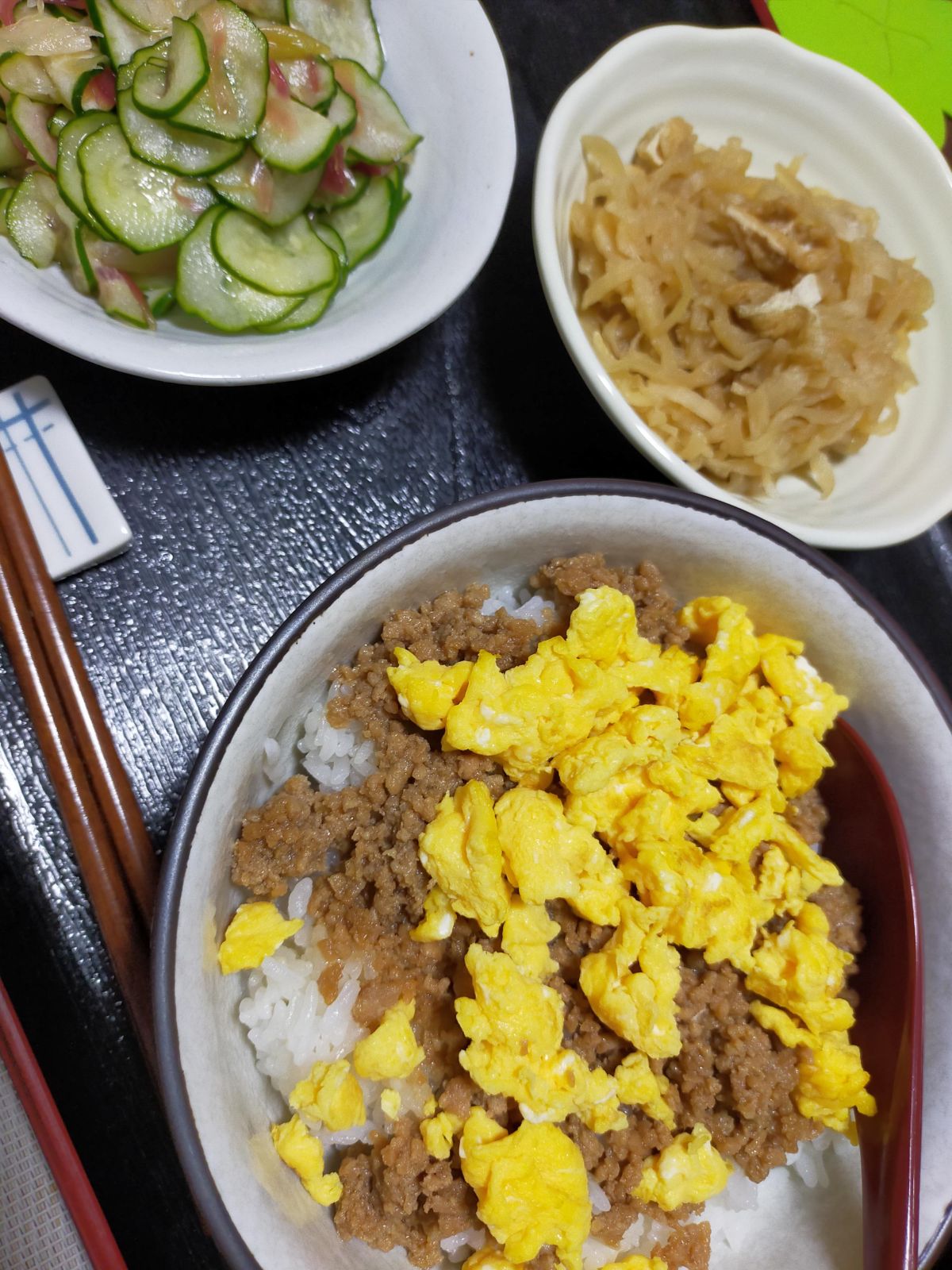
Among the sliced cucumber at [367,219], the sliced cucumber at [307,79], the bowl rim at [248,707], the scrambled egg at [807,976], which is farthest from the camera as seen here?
the sliced cucumber at [367,219]

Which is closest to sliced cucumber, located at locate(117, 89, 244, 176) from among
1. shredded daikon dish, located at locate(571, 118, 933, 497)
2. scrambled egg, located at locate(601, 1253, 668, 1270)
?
shredded daikon dish, located at locate(571, 118, 933, 497)

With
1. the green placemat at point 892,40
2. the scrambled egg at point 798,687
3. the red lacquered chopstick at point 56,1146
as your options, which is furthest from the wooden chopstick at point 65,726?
the green placemat at point 892,40

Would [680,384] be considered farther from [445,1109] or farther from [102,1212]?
[102,1212]

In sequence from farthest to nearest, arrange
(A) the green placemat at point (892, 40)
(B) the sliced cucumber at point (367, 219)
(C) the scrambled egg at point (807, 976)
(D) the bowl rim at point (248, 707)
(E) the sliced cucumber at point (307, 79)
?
1. (A) the green placemat at point (892, 40)
2. (B) the sliced cucumber at point (367, 219)
3. (E) the sliced cucumber at point (307, 79)
4. (C) the scrambled egg at point (807, 976)
5. (D) the bowl rim at point (248, 707)

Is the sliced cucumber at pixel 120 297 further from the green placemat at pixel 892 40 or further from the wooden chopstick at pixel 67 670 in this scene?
the green placemat at pixel 892 40

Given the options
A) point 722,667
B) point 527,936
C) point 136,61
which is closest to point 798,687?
point 722,667

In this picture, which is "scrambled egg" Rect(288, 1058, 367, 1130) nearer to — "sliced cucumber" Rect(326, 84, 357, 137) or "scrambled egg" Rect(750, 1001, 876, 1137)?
"scrambled egg" Rect(750, 1001, 876, 1137)

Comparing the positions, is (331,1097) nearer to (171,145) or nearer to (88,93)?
(171,145)
